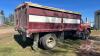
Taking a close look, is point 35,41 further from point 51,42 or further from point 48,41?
point 51,42

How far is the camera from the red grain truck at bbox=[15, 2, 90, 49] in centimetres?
1230

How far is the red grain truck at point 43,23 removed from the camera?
40.4 feet

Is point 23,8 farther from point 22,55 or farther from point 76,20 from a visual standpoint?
point 76,20

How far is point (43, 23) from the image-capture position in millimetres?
13320

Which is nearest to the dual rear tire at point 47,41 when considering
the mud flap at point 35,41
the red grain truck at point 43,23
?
the red grain truck at point 43,23

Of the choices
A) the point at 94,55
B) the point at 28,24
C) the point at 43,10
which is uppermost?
the point at 43,10

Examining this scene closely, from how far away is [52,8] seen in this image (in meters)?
14.3

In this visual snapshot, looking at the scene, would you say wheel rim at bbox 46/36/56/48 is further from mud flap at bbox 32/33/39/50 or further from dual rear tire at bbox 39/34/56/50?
mud flap at bbox 32/33/39/50

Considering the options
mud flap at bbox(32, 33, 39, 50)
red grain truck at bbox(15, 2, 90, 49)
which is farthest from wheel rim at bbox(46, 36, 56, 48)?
mud flap at bbox(32, 33, 39, 50)

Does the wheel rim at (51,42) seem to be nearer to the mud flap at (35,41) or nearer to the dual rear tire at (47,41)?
the dual rear tire at (47,41)

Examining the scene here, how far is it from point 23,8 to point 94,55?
17.5 feet

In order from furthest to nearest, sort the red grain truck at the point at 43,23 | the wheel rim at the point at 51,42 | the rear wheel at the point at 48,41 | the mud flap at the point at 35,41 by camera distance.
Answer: the wheel rim at the point at 51,42 < the rear wheel at the point at 48,41 < the mud flap at the point at 35,41 < the red grain truck at the point at 43,23

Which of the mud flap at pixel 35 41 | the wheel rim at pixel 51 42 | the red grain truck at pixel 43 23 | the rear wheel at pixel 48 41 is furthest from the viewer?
the wheel rim at pixel 51 42

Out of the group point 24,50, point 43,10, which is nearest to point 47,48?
point 24,50
